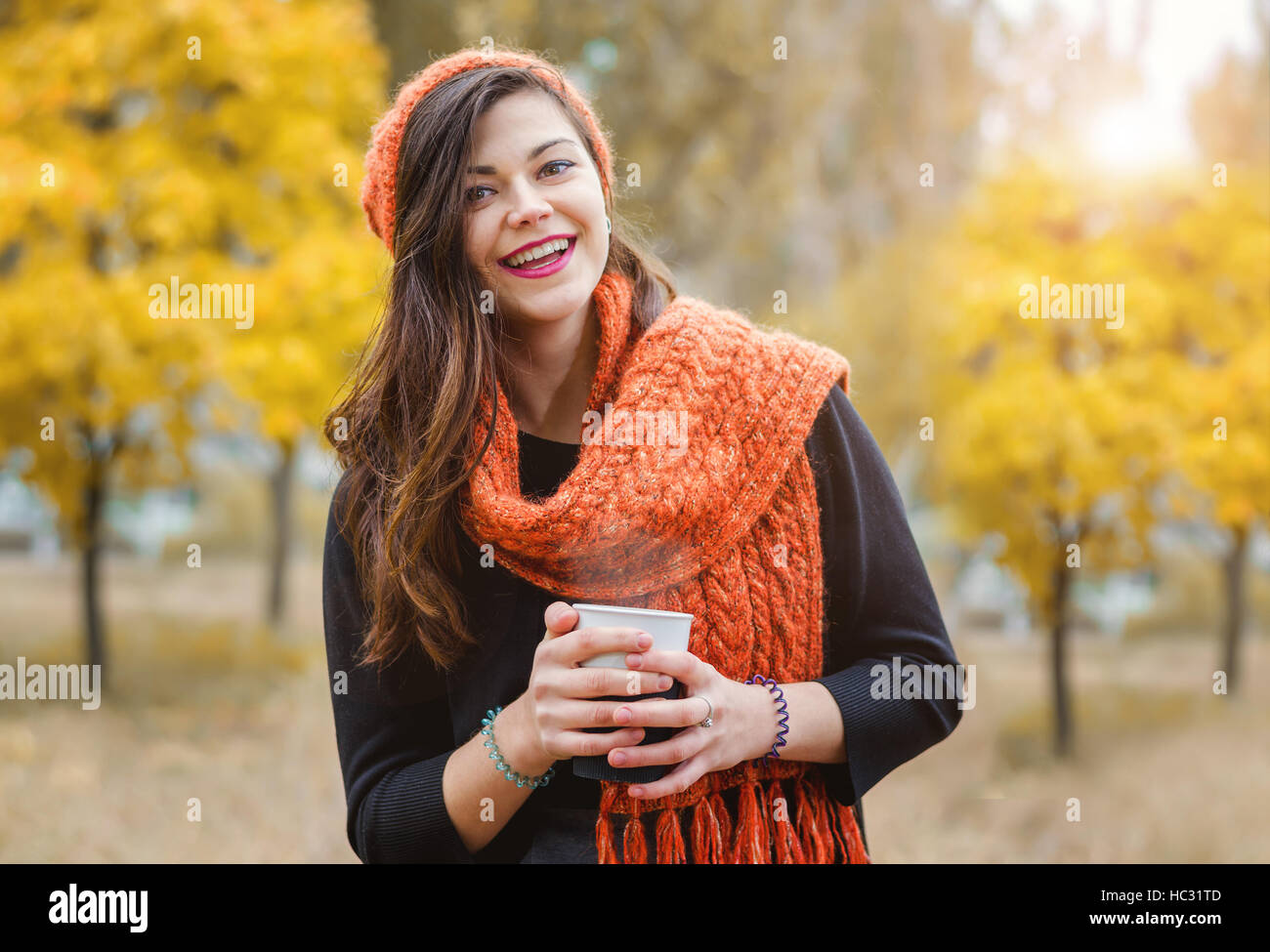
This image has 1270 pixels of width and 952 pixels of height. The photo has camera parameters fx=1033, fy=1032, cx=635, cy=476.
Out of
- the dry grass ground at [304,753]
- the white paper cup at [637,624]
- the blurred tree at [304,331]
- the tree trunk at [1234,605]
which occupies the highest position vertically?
the blurred tree at [304,331]

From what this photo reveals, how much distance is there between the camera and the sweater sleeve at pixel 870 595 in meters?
1.10

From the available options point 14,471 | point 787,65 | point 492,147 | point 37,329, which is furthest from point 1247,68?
point 14,471

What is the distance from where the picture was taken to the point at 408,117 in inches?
44.3

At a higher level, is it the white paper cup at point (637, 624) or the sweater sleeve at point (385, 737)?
the white paper cup at point (637, 624)

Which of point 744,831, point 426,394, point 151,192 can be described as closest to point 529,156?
point 426,394

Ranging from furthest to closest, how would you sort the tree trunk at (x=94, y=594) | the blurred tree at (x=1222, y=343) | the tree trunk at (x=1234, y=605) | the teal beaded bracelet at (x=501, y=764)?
the tree trunk at (x=1234, y=605) → the tree trunk at (x=94, y=594) → the blurred tree at (x=1222, y=343) → the teal beaded bracelet at (x=501, y=764)

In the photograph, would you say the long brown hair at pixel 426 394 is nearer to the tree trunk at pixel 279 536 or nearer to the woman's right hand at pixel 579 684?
the woman's right hand at pixel 579 684

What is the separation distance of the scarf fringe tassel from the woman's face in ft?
1.74

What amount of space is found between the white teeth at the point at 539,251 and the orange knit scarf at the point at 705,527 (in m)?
0.12

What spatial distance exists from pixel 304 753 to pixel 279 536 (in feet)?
4.18

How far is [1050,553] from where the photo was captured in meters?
4.92

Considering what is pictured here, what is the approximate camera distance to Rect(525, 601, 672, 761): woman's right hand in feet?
3.05

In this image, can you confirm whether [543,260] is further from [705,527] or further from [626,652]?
[626,652]

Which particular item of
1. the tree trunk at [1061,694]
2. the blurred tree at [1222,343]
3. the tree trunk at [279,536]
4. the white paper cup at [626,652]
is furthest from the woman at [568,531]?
the tree trunk at [279,536]
